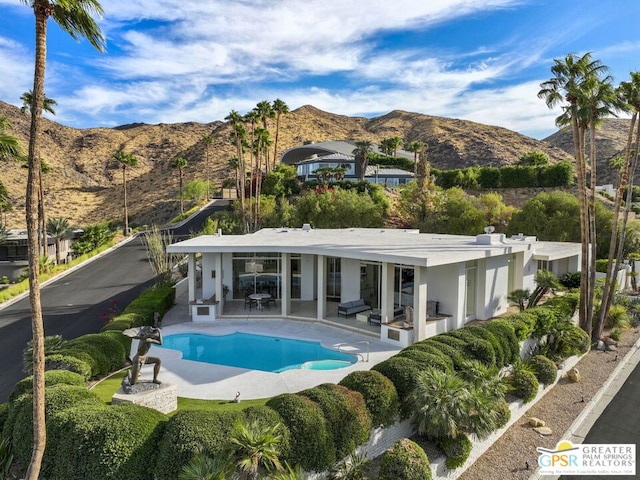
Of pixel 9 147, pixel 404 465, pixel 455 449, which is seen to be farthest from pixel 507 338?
pixel 9 147

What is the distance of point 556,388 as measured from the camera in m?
14.1

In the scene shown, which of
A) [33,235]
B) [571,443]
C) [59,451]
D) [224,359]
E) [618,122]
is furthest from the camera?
[618,122]

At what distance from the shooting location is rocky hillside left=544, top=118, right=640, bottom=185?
8840 centimetres

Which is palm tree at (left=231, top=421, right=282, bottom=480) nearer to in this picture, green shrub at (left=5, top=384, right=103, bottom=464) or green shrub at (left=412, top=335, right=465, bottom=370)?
green shrub at (left=5, top=384, right=103, bottom=464)

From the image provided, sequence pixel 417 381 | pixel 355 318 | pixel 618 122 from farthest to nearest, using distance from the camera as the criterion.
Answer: pixel 618 122, pixel 355 318, pixel 417 381

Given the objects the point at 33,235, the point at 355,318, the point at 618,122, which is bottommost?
the point at 355,318

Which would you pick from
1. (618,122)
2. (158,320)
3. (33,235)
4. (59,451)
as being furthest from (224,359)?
(618,122)

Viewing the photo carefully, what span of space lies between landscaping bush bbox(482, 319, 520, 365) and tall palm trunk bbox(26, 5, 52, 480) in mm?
11943

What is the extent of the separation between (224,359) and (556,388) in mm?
11506

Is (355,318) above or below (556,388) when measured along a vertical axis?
above

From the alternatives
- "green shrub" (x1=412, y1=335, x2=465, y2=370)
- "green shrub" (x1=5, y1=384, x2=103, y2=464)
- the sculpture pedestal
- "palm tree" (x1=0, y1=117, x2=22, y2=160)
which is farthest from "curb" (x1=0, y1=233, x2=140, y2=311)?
"green shrub" (x1=412, y1=335, x2=465, y2=370)

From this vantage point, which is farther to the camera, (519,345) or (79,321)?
(79,321)

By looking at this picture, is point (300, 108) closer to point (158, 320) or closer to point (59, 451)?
point (158, 320)

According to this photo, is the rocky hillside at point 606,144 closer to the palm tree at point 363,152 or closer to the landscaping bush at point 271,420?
the palm tree at point 363,152
